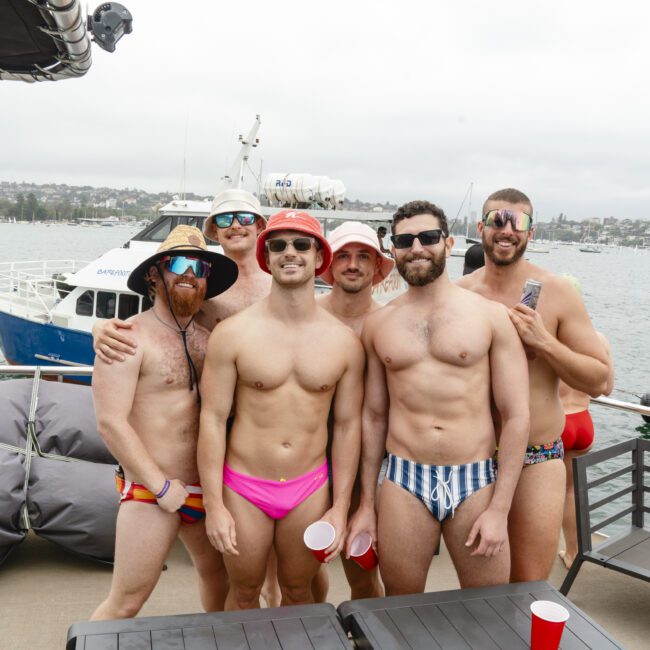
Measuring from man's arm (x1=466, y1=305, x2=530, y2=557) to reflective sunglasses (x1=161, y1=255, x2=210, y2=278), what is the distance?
1336 millimetres

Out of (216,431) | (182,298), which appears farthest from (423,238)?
(216,431)

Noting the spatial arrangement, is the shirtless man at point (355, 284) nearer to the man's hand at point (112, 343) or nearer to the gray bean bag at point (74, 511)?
the man's hand at point (112, 343)

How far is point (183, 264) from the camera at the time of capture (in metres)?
2.92

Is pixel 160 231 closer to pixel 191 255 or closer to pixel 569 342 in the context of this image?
pixel 191 255

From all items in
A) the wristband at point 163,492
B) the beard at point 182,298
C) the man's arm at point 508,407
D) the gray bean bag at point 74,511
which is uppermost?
the beard at point 182,298

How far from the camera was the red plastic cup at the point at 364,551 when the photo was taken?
115 inches

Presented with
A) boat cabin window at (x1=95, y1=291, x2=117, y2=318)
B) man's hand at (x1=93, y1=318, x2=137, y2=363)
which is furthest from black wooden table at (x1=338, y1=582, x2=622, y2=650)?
boat cabin window at (x1=95, y1=291, x2=117, y2=318)

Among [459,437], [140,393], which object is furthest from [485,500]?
[140,393]

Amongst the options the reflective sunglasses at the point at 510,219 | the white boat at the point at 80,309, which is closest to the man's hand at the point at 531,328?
the reflective sunglasses at the point at 510,219

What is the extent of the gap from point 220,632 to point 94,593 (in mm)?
2116

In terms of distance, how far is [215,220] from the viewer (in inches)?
149

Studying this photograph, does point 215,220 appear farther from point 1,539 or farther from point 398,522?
point 1,539

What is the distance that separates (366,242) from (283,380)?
3.40 ft

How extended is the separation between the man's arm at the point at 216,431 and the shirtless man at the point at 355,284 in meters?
0.82
